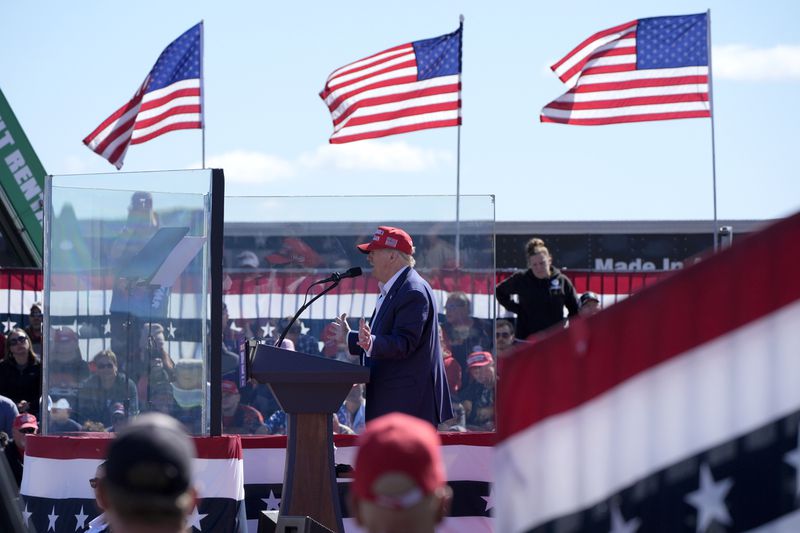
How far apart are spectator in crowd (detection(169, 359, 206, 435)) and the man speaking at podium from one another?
3.68ft

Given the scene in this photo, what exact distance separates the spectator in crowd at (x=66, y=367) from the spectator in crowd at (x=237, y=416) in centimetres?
206

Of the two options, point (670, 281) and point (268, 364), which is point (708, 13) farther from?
point (670, 281)

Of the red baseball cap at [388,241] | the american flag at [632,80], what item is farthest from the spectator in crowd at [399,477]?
the american flag at [632,80]

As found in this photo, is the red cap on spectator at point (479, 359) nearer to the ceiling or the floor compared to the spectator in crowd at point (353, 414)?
nearer to the ceiling

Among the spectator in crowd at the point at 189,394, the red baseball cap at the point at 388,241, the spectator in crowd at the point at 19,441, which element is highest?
the red baseball cap at the point at 388,241

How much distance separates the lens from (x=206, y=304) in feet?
24.5

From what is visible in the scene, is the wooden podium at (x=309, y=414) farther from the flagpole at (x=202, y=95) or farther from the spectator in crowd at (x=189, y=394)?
the flagpole at (x=202, y=95)

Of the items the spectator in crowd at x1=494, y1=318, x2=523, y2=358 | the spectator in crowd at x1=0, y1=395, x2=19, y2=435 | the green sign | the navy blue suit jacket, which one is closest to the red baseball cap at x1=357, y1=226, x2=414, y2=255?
the navy blue suit jacket

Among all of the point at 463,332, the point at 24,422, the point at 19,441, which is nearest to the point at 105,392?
the point at 24,422

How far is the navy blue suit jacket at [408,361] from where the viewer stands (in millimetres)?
6793

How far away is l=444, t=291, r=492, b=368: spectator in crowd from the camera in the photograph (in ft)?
31.3

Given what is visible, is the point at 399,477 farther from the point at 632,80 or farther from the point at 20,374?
the point at 632,80

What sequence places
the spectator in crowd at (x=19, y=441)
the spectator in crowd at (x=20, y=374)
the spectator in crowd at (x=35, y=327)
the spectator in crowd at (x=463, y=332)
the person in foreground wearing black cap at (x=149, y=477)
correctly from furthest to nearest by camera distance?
the spectator in crowd at (x=35, y=327) → the spectator in crowd at (x=20, y=374) → the spectator in crowd at (x=463, y=332) → the spectator in crowd at (x=19, y=441) → the person in foreground wearing black cap at (x=149, y=477)

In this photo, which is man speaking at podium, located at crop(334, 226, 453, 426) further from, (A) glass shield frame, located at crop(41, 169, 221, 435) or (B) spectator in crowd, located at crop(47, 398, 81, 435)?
(B) spectator in crowd, located at crop(47, 398, 81, 435)
